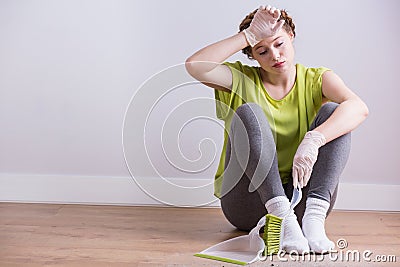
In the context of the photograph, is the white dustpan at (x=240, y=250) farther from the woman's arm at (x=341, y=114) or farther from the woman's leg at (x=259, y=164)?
the woman's arm at (x=341, y=114)

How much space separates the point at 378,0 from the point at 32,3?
1.21 meters

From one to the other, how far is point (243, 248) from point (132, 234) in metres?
0.35

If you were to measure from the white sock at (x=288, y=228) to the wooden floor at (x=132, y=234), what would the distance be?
0.05 m

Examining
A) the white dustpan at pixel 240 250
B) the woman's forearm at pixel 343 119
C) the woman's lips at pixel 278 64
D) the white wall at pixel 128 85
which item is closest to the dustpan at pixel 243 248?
the white dustpan at pixel 240 250

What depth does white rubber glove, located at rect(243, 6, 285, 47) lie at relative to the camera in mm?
1726

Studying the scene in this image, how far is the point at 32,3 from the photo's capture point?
237 centimetres

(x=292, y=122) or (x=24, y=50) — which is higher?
(x=24, y=50)

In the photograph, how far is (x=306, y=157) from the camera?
157 centimetres

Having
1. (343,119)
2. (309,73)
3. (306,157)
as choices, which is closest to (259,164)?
(306,157)

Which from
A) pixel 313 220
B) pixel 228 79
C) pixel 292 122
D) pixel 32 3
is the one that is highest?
pixel 32 3

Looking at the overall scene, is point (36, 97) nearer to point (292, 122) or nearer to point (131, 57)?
point (131, 57)

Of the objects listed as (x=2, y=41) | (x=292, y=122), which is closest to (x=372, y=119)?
(x=292, y=122)

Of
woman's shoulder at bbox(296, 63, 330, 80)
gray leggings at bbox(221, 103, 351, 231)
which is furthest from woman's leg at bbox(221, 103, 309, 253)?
woman's shoulder at bbox(296, 63, 330, 80)

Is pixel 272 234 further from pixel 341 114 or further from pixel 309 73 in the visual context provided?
pixel 309 73
